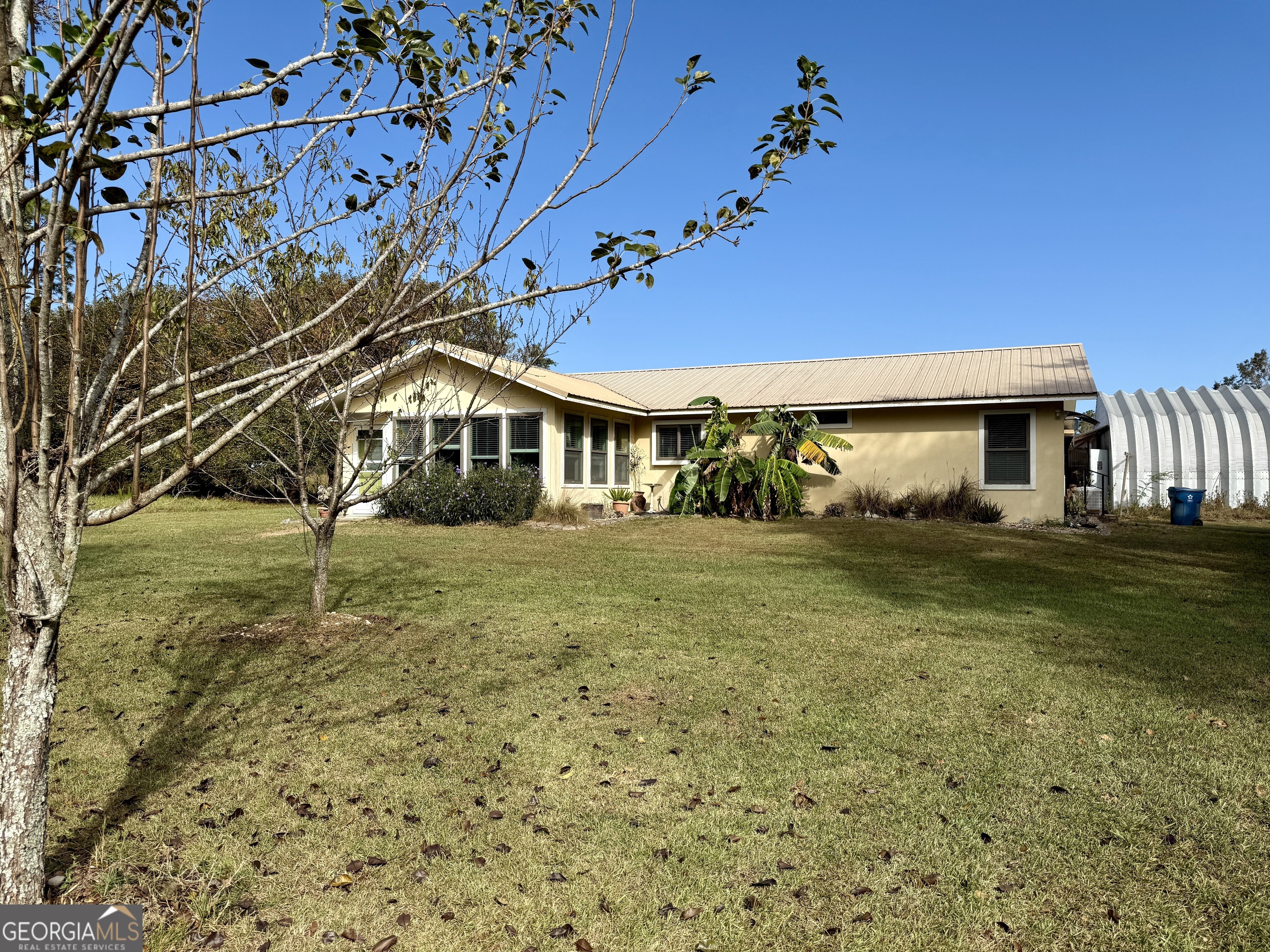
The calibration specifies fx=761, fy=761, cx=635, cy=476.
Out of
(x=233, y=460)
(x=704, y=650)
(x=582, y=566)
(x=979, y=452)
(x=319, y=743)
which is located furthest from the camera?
(x=979, y=452)

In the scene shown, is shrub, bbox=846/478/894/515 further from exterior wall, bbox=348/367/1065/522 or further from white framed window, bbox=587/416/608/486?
white framed window, bbox=587/416/608/486

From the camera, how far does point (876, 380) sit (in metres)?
20.1

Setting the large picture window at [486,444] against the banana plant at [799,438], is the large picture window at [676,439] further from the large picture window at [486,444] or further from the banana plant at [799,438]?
the large picture window at [486,444]

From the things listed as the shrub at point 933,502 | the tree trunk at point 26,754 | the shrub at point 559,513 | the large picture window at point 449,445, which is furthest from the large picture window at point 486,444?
the tree trunk at point 26,754

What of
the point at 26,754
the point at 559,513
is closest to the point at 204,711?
the point at 26,754

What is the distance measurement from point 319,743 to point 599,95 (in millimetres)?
3814

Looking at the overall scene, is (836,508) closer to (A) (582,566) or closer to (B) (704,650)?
(A) (582,566)

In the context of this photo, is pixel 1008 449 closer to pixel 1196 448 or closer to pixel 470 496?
pixel 1196 448

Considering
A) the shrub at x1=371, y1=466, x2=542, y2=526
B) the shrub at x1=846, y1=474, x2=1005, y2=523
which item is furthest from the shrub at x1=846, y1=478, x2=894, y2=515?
the shrub at x1=371, y1=466, x2=542, y2=526

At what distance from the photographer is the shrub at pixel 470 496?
16.8 m

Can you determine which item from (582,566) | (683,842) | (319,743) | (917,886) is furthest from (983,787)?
(582,566)

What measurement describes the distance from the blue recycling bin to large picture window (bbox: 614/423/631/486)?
13425 millimetres

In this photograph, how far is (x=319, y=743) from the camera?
4469mm

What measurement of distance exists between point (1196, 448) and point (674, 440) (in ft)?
52.7
